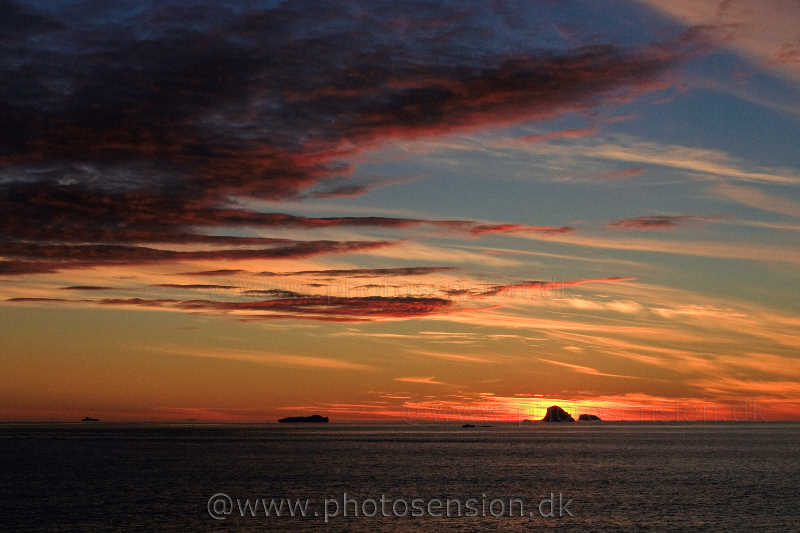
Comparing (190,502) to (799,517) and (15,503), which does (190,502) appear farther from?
(799,517)

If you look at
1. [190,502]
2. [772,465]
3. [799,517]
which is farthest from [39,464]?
[772,465]

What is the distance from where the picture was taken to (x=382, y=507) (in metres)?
77.4

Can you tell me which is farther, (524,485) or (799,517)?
(524,485)

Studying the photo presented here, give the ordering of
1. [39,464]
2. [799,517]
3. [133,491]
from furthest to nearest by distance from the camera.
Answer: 1. [39,464]
2. [133,491]
3. [799,517]

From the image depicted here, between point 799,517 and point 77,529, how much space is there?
2456 inches

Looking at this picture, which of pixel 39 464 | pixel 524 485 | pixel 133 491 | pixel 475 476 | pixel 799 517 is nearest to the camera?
pixel 799 517

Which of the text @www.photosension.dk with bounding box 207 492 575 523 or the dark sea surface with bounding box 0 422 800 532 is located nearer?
the dark sea surface with bounding box 0 422 800 532

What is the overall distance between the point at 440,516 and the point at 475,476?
44732 millimetres

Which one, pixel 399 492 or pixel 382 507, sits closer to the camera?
pixel 382 507

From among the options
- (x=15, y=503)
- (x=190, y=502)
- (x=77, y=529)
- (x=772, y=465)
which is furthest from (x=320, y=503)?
(x=772, y=465)

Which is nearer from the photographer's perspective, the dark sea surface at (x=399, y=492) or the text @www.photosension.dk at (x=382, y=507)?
the dark sea surface at (x=399, y=492)

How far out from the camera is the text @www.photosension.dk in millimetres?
72625

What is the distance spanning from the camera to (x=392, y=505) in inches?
3113

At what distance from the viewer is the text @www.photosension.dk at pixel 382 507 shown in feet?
238
